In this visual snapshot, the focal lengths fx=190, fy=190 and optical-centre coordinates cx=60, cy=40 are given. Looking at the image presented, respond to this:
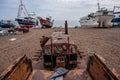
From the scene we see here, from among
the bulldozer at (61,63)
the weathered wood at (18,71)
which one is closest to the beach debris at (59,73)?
the bulldozer at (61,63)

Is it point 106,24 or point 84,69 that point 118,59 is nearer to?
point 84,69

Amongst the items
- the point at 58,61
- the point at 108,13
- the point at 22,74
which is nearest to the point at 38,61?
the point at 58,61

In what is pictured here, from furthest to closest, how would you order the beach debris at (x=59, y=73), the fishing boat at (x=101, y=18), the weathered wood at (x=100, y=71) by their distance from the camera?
the fishing boat at (x=101, y=18), the beach debris at (x=59, y=73), the weathered wood at (x=100, y=71)

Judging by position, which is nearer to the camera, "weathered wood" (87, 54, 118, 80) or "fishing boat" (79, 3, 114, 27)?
"weathered wood" (87, 54, 118, 80)

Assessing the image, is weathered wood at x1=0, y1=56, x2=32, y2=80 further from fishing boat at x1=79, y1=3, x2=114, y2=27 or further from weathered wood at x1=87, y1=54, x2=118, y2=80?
fishing boat at x1=79, y1=3, x2=114, y2=27

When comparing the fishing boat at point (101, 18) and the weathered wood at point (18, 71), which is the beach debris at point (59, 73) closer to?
the weathered wood at point (18, 71)

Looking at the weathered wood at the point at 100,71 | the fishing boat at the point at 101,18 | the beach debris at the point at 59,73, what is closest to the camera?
A: the weathered wood at the point at 100,71

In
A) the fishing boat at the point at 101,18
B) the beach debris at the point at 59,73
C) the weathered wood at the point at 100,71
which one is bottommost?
the beach debris at the point at 59,73

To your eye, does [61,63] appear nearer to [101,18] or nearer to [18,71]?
[18,71]

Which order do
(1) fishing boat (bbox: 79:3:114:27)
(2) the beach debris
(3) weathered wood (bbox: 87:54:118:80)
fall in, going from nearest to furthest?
(3) weathered wood (bbox: 87:54:118:80), (2) the beach debris, (1) fishing boat (bbox: 79:3:114:27)

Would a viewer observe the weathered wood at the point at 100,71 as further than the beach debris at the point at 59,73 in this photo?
No

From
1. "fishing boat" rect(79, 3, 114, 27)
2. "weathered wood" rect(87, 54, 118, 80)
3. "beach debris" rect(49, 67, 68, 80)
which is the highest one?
"fishing boat" rect(79, 3, 114, 27)

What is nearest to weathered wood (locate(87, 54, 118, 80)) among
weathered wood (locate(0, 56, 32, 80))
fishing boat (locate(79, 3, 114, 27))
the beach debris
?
the beach debris

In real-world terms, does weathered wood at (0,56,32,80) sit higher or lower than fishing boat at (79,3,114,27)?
lower
